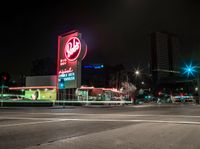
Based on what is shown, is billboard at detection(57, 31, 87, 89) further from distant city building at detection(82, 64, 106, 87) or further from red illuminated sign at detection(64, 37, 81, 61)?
distant city building at detection(82, 64, 106, 87)

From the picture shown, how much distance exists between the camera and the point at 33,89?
64438 mm

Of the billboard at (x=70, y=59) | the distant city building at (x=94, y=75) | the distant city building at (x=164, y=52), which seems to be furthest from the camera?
the distant city building at (x=94, y=75)

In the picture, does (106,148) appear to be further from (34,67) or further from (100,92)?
(34,67)

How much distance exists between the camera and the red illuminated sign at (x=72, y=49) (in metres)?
50.2

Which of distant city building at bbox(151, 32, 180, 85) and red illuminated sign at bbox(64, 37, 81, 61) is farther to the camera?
distant city building at bbox(151, 32, 180, 85)

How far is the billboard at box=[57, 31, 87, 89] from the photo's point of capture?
164 ft


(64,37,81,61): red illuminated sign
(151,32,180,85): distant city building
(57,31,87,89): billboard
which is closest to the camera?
(57,31,87,89): billboard

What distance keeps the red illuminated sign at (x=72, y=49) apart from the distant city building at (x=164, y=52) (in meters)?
18.7

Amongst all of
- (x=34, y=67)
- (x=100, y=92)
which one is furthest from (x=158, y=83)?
(x=100, y=92)

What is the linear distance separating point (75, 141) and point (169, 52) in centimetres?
7087

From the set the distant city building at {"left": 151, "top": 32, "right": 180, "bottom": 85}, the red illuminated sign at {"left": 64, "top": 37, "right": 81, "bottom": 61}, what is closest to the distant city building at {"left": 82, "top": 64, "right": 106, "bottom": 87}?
the distant city building at {"left": 151, "top": 32, "right": 180, "bottom": 85}

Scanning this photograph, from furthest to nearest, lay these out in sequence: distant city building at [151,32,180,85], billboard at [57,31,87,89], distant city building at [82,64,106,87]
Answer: distant city building at [82,64,106,87] → distant city building at [151,32,180,85] → billboard at [57,31,87,89]

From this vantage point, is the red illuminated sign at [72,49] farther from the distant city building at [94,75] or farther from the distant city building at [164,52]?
the distant city building at [94,75]

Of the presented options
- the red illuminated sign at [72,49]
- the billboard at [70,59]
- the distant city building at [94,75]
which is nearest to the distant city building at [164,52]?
the distant city building at [94,75]
